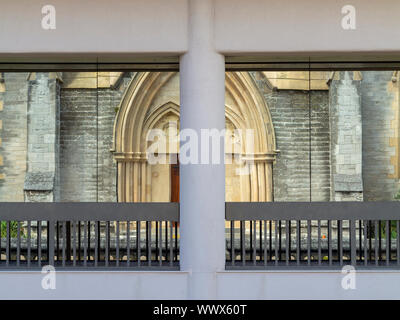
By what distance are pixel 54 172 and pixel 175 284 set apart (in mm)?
8687

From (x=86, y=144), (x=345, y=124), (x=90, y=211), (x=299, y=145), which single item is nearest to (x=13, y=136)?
(x=86, y=144)

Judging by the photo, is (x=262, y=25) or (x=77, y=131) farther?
(x=77, y=131)

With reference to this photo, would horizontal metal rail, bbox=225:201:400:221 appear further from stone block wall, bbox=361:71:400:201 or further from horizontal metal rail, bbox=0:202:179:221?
stone block wall, bbox=361:71:400:201

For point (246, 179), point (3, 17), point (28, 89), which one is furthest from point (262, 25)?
point (28, 89)

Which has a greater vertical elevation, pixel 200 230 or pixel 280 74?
pixel 280 74

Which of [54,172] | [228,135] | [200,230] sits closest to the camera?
[200,230]

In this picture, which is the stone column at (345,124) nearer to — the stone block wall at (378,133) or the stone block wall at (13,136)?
the stone block wall at (378,133)

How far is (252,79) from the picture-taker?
1399 cm

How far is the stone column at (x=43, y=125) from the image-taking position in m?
13.4

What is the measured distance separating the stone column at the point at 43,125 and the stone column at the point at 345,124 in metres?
6.84

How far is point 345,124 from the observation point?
13555mm

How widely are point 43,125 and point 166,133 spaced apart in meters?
3.14
